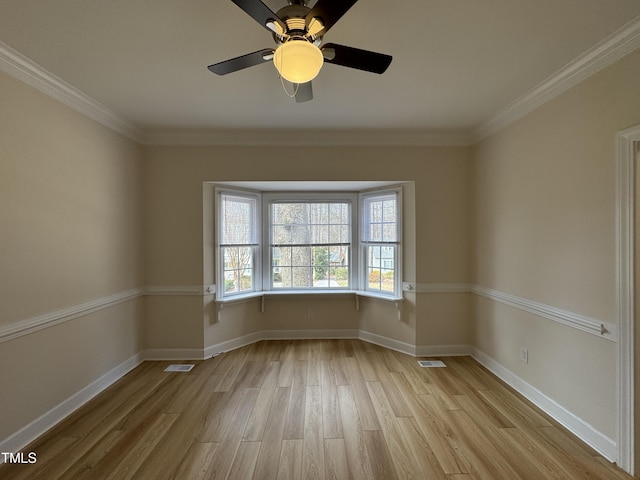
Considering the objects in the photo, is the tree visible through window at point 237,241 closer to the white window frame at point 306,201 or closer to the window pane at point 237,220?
the window pane at point 237,220

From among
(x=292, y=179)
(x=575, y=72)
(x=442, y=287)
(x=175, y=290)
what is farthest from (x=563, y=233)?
(x=175, y=290)

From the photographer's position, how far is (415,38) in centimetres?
200

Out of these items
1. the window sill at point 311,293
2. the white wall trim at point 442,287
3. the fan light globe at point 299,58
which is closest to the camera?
the fan light globe at point 299,58

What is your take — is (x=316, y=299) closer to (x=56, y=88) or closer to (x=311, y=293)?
(x=311, y=293)

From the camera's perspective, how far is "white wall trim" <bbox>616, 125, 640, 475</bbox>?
193 cm

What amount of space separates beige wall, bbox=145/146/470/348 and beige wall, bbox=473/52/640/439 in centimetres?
45

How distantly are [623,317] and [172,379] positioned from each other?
12.2 feet

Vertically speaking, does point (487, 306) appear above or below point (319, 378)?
above

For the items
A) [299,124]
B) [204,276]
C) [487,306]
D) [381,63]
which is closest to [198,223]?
[204,276]

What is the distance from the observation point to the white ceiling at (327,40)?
68.7 inches

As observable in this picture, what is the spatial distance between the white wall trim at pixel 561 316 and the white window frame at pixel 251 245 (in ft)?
9.37

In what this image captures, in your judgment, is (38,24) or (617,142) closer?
(38,24)

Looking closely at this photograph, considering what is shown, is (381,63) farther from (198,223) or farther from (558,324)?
(198,223)

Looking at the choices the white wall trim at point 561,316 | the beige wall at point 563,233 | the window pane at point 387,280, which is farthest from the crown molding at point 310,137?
the white wall trim at point 561,316
